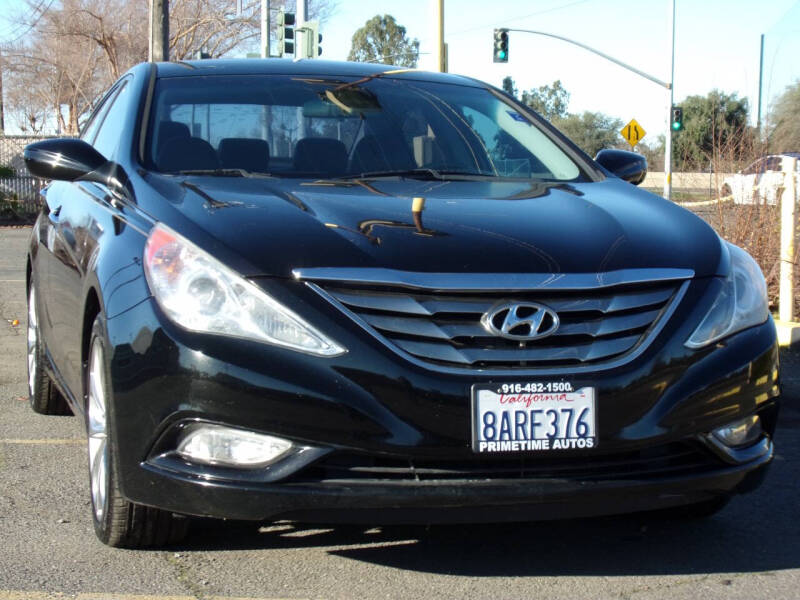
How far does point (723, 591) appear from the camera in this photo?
11.1 ft

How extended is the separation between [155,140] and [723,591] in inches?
99.0

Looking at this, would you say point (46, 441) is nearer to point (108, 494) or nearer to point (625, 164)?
point (108, 494)

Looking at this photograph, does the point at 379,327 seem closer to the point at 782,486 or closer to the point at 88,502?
the point at 88,502

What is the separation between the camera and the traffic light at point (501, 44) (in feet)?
108

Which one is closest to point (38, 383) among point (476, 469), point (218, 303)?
point (218, 303)

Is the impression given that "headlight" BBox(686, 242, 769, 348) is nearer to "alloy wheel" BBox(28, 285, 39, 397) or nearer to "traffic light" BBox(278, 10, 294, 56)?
"alloy wheel" BBox(28, 285, 39, 397)

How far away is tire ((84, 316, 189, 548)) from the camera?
3338mm

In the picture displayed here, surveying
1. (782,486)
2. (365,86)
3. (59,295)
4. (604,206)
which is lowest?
(782,486)

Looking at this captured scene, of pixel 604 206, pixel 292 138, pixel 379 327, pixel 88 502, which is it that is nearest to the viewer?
pixel 379 327

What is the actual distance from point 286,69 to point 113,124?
0.77 meters

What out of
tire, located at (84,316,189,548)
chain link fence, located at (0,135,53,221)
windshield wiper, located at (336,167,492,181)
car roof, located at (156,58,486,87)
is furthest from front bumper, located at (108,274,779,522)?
chain link fence, located at (0,135,53,221)

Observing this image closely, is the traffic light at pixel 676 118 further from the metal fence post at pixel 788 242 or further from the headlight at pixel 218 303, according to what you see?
the headlight at pixel 218 303

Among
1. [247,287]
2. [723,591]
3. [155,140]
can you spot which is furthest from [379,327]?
[155,140]

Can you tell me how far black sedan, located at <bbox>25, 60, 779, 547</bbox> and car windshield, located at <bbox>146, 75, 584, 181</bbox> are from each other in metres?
0.54
